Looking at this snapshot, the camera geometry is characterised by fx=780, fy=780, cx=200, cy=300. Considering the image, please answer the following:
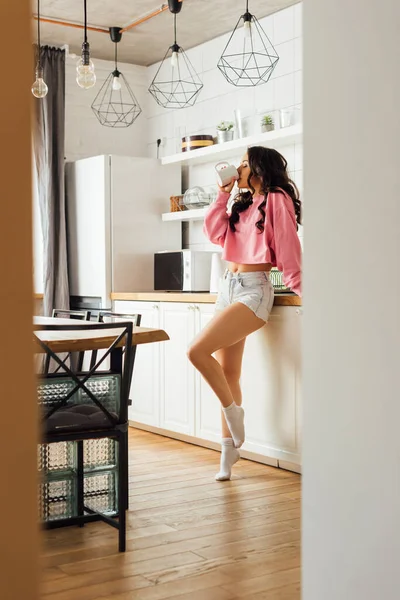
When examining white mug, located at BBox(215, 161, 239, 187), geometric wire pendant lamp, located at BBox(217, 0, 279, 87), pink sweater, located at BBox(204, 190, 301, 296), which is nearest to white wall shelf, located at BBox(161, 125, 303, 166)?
geometric wire pendant lamp, located at BBox(217, 0, 279, 87)

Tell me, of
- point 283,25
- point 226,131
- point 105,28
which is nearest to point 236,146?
point 226,131

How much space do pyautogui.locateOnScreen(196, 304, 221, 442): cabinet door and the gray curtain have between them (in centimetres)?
155

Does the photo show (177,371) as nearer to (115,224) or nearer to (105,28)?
(115,224)

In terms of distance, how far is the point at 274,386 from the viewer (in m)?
3.99

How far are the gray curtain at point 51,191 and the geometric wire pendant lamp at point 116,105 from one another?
1.46 ft

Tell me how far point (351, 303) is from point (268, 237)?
7.30 ft

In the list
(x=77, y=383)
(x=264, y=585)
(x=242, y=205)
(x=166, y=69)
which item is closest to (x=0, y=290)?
(x=264, y=585)

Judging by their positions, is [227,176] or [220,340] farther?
[227,176]

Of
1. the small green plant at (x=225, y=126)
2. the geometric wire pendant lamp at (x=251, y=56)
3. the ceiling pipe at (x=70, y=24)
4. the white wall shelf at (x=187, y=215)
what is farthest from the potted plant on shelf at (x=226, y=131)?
the ceiling pipe at (x=70, y=24)

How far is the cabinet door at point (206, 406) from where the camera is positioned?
443cm

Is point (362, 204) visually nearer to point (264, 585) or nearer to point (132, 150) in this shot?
point (264, 585)

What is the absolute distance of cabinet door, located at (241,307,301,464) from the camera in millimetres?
3875

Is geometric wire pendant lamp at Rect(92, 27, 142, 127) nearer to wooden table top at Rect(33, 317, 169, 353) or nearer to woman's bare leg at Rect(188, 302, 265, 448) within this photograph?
woman's bare leg at Rect(188, 302, 265, 448)

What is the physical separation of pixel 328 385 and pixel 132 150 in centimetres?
491
